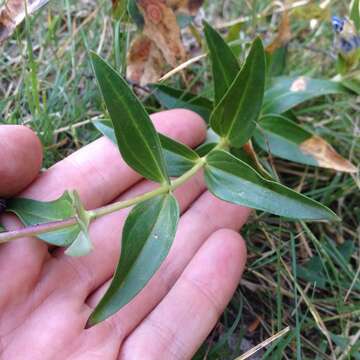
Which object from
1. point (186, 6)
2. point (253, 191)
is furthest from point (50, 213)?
point (186, 6)

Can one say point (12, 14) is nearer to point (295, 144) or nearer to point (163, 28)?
point (163, 28)

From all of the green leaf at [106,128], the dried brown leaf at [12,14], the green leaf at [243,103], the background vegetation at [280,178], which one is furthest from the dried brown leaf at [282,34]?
the dried brown leaf at [12,14]

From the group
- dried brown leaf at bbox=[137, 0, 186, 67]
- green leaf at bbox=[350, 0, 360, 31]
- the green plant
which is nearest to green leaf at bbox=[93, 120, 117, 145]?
the green plant

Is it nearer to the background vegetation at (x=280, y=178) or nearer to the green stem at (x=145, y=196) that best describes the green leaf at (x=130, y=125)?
the green stem at (x=145, y=196)

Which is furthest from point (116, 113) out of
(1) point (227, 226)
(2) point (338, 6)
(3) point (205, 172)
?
(2) point (338, 6)

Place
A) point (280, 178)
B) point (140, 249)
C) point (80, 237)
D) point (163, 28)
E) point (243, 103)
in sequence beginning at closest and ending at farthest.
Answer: point (80, 237) < point (140, 249) < point (243, 103) < point (163, 28) < point (280, 178)

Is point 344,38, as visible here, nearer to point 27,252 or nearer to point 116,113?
point 116,113
